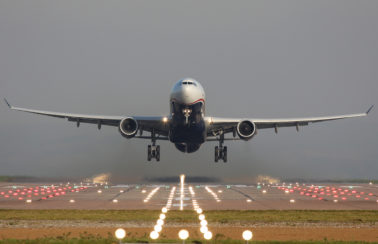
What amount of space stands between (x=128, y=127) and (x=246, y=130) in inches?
409

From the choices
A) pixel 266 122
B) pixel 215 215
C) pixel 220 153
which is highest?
pixel 266 122

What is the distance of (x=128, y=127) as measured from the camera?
1898 inches

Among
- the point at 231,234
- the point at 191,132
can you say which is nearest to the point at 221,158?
the point at 191,132

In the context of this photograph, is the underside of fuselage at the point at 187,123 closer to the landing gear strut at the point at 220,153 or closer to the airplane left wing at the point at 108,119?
the airplane left wing at the point at 108,119

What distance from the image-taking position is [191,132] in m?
45.9

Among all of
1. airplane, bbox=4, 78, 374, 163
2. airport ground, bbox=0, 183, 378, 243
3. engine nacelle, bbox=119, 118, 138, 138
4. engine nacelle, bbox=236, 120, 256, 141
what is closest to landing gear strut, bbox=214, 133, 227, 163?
airplane, bbox=4, 78, 374, 163

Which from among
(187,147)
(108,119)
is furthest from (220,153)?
(108,119)

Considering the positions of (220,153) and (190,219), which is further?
(220,153)

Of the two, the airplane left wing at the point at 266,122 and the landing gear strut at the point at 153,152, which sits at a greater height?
the airplane left wing at the point at 266,122

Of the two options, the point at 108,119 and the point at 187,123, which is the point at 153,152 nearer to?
the point at 108,119

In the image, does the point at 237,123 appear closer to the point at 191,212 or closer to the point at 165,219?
the point at 191,212

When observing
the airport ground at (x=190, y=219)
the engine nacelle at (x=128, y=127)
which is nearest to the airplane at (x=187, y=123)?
the engine nacelle at (x=128, y=127)

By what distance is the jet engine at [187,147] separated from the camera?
174ft

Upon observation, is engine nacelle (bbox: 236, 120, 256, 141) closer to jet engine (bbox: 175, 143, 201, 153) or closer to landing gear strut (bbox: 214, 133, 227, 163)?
jet engine (bbox: 175, 143, 201, 153)
